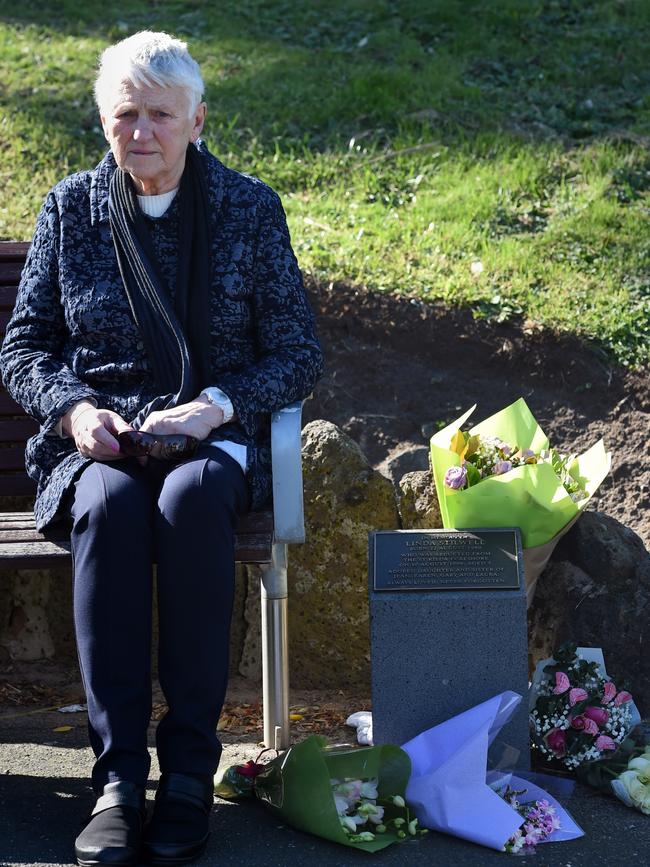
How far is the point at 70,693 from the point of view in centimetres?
373

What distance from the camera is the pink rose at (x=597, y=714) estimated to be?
2.98 metres

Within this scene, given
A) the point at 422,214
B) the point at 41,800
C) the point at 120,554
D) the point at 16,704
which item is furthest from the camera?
the point at 422,214

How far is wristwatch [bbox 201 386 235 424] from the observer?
2.89 meters

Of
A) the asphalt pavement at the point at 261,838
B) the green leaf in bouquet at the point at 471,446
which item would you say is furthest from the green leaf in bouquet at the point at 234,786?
the green leaf in bouquet at the point at 471,446

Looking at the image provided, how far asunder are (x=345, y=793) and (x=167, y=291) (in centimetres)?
136

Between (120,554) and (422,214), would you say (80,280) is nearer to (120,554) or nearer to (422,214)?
(120,554)

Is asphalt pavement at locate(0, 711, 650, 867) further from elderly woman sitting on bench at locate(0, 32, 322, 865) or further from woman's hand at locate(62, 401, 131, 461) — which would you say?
woman's hand at locate(62, 401, 131, 461)

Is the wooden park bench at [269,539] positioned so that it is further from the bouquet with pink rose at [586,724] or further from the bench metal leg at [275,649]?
the bouquet with pink rose at [586,724]

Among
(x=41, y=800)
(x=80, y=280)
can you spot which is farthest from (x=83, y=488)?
(x=41, y=800)

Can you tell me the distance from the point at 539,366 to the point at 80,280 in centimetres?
208

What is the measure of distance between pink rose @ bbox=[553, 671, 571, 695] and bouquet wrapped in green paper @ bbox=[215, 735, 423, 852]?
1.72ft

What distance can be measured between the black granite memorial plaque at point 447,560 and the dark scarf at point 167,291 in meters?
0.66

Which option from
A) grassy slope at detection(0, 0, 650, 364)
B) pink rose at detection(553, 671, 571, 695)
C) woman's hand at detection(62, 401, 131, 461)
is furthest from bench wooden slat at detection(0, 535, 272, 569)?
grassy slope at detection(0, 0, 650, 364)

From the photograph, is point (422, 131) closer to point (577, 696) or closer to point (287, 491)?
point (287, 491)
